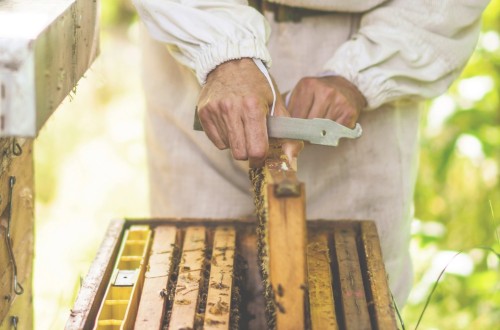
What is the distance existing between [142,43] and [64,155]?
2700mm

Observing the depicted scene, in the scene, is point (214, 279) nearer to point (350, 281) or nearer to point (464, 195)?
point (350, 281)

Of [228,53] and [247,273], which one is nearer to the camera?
[228,53]

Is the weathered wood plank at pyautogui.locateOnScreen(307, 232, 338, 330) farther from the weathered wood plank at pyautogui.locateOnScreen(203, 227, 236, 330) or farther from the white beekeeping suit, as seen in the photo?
the white beekeeping suit

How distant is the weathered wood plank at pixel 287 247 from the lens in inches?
55.4

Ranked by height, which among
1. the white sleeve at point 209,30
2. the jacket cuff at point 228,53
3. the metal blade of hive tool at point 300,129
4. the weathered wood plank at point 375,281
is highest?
the white sleeve at point 209,30

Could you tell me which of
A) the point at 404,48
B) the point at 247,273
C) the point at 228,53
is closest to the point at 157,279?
A: the point at 247,273

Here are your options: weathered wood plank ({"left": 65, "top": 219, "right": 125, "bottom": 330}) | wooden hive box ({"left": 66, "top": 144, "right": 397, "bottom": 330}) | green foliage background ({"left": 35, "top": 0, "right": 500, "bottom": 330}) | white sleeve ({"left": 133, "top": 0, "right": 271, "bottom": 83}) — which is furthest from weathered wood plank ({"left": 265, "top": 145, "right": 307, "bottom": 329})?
green foliage background ({"left": 35, "top": 0, "right": 500, "bottom": 330})

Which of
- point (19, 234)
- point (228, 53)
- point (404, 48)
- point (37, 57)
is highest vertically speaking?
point (404, 48)

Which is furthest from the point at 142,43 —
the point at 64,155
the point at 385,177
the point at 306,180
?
the point at 64,155

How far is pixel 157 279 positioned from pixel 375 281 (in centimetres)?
50

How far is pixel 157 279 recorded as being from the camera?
1.76m

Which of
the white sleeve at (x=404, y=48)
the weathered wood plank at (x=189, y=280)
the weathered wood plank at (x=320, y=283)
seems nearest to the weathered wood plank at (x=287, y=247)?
the weathered wood plank at (x=320, y=283)

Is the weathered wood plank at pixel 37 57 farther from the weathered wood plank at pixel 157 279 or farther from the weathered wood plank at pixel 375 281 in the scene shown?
the weathered wood plank at pixel 375 281

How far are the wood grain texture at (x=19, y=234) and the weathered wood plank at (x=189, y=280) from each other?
0.42 m
